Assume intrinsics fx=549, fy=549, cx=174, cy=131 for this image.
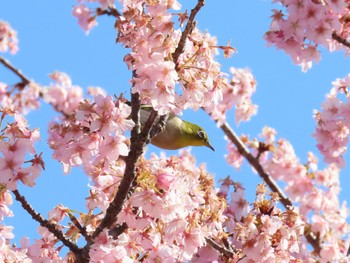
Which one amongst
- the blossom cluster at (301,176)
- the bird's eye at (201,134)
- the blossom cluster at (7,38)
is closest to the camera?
the bird's eye at (201,134)

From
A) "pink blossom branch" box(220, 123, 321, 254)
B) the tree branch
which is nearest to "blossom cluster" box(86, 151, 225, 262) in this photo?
"pink blossom branch" box(220, 123, 321, 254)

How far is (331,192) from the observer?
10320 millimetres

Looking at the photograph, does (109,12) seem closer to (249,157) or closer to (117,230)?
(249,157)

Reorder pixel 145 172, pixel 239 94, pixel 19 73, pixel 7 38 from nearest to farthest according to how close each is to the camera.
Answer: pixel 145 172 < pixel 19 73 < pixel 239 94 < pixel 7 38

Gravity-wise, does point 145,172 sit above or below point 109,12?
below

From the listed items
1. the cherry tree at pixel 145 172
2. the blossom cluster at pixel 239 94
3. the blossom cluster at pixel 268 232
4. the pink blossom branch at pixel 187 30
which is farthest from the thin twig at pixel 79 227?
the blossom cluster at pixel 239 94

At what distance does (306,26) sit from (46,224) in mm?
3177

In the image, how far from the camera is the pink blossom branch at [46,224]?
4219 mm

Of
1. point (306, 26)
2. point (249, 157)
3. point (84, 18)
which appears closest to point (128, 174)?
point (306, 26)

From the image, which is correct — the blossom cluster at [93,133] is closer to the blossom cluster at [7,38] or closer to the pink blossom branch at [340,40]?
the pink blossom branch at [340,40]

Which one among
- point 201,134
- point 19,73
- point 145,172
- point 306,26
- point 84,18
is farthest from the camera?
point 84,18

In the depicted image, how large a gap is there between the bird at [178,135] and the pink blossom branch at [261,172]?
1.38 metres

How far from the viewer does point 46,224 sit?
4316 mm

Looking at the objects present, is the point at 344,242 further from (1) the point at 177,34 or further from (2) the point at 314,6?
(1) the point at 177,34
